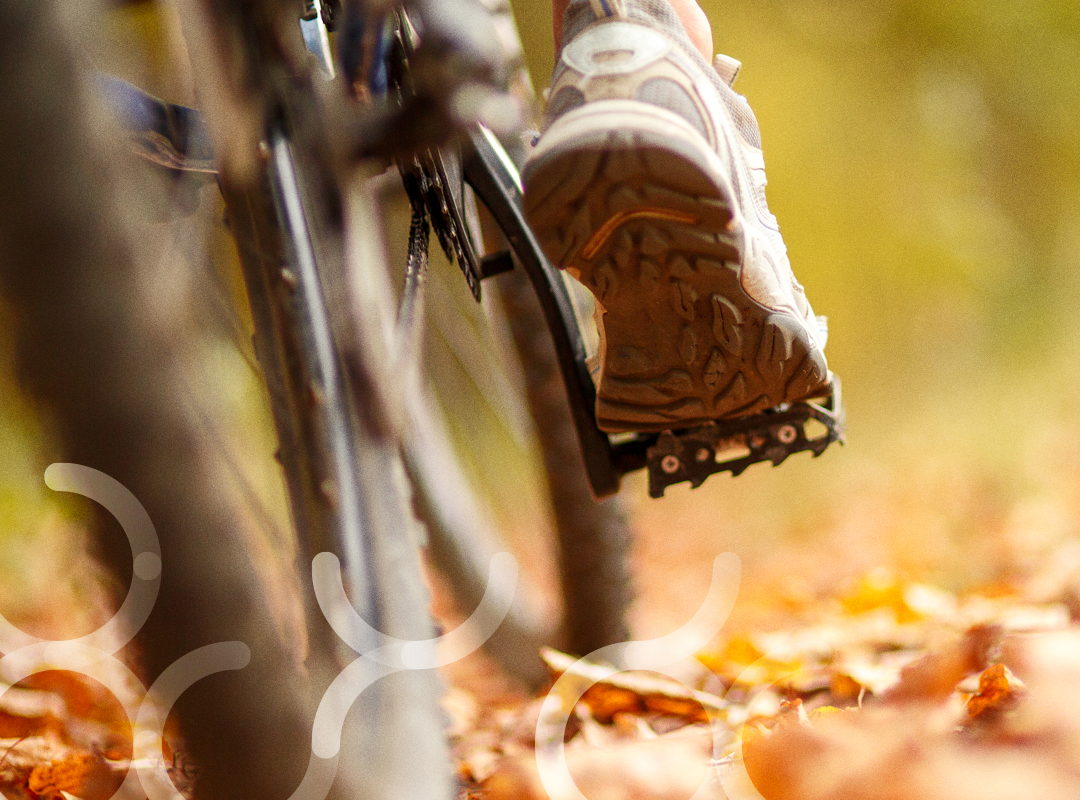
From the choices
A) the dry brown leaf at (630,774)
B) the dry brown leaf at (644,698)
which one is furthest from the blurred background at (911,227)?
the dry brown leaf at (630,774)

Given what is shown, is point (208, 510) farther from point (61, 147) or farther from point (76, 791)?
point (76, 791)

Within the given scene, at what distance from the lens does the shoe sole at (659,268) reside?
0.45 metres

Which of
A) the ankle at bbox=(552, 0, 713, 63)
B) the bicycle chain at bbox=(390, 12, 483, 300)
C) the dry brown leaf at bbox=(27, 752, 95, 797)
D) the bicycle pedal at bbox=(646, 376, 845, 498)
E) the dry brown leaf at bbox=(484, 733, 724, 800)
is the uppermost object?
the ankle at bbox=(552, 0, 713, 63)

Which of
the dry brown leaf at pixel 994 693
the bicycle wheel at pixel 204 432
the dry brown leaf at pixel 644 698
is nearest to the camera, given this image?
the bicycle wheel at pixel 204 432

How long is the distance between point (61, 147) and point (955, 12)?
2.38 meters

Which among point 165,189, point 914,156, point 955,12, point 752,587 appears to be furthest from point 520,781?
point 955,12

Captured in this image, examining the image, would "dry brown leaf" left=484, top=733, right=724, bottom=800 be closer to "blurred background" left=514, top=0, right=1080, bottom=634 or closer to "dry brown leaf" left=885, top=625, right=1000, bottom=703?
"dry brown leaf" left=885, top=625, right=1000, bottom=703

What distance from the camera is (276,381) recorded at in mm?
451

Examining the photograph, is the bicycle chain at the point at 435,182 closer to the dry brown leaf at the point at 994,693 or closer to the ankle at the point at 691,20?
the ankle at the point at 691,20

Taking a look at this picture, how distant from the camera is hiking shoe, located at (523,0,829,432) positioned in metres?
0.46

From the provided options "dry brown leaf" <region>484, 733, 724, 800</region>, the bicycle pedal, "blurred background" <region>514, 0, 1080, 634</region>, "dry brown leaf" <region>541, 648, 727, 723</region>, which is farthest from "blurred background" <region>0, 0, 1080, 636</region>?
"dry brown leaf" <region>484, 733, 724, 800</region>

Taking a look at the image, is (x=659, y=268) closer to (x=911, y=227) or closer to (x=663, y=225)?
(x=663, y=225)

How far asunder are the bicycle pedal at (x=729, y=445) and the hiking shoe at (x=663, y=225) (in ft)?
0.19

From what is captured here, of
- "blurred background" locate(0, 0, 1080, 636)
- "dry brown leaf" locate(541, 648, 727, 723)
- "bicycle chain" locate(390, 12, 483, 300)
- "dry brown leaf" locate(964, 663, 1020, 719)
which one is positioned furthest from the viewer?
"blurred background" locate(0, 0, 1080, 636)
